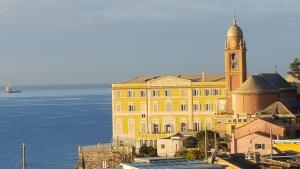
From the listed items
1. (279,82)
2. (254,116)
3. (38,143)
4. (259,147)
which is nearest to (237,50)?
(279,82)

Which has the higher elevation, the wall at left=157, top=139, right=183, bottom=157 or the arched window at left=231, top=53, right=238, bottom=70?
the arched window at left=231, top=53, right=238, bottom=70

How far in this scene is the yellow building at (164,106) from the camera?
71000mm

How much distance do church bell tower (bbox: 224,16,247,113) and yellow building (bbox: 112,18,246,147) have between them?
4.89ft

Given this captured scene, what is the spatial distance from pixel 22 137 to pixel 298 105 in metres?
49.0

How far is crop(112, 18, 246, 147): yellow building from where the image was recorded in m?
71.0

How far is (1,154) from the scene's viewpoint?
280 feet

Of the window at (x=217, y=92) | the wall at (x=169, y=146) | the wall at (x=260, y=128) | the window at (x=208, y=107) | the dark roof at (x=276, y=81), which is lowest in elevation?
the wall at (x=169, y=146)

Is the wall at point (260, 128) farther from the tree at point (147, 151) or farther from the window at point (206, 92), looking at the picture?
the window at point (206, 92)

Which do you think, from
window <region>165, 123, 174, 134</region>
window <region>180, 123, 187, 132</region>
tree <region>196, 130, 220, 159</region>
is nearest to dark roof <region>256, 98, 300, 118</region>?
tree <region>196, 130, 220, 159</region>

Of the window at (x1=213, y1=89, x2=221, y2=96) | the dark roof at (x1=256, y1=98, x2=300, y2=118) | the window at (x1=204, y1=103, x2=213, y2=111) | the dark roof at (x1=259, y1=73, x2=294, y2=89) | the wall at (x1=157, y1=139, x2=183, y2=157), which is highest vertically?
the dark roof at (x1=259, y1=73, x2=294, y2=89)

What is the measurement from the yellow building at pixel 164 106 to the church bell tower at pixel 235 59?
4.89 ft

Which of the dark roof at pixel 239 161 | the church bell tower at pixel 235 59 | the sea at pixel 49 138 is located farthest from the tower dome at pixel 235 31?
the dark roof at pixel 239 161

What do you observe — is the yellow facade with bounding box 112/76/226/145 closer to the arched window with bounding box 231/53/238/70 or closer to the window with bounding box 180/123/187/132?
the window with bounding box 180/123/187/132

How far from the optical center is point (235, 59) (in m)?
68.8
